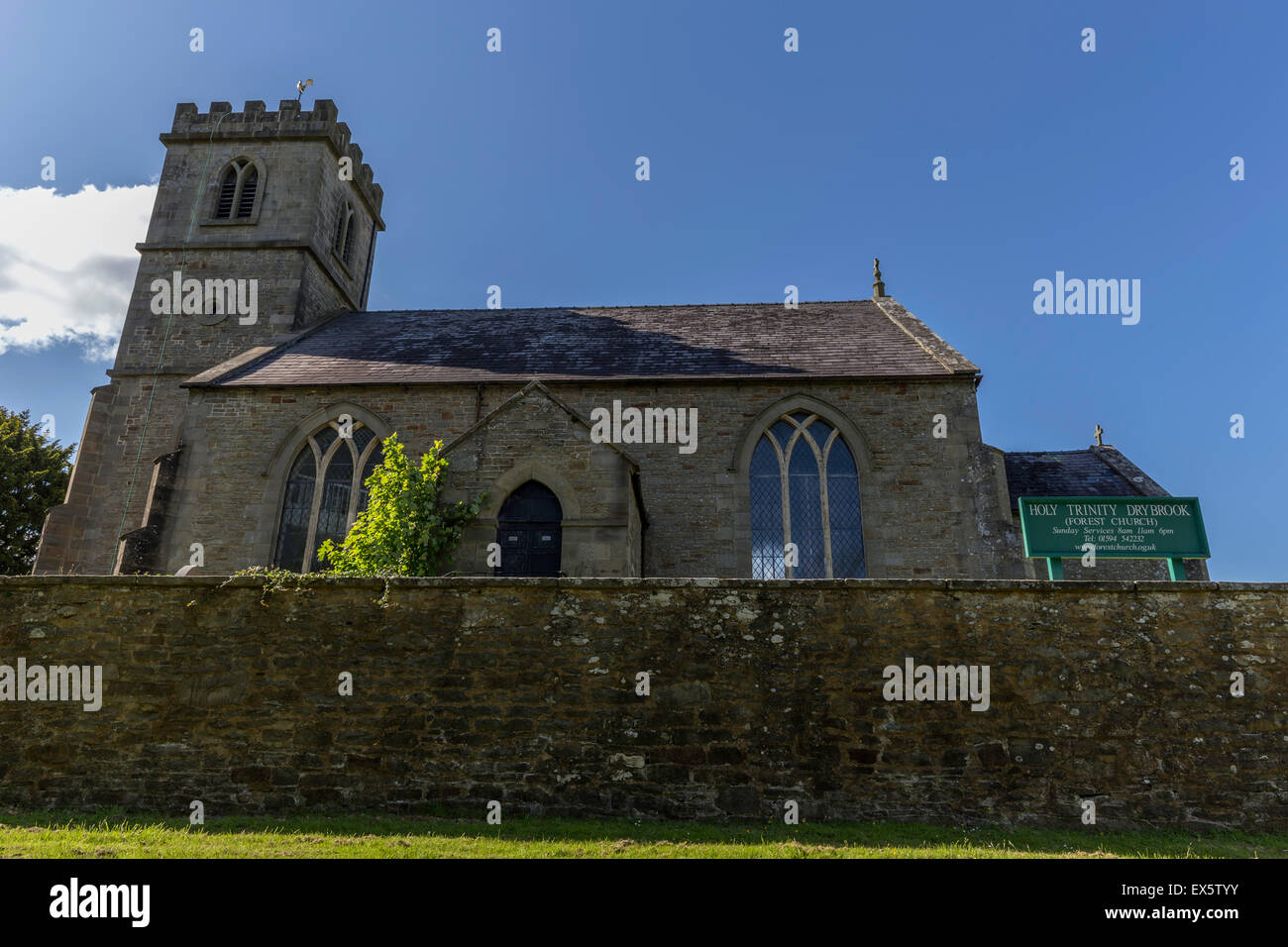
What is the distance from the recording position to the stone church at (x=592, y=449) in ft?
39.2

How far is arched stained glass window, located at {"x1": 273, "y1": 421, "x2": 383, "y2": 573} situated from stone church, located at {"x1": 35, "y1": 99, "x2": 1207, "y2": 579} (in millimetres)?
44

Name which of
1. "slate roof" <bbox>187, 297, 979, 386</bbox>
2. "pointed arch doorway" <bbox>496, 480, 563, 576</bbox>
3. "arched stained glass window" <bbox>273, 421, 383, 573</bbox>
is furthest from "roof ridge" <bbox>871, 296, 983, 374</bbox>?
"arched stained glass window" <bbox>273, 421, 383, 573</bbox>

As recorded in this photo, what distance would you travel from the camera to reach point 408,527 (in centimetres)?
1125

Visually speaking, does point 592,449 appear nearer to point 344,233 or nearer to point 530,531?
point 530,531

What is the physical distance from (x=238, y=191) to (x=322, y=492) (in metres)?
12.8

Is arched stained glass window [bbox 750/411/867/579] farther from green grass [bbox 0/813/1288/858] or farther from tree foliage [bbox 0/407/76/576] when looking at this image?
tree foliage [bbox 0/407/76/576]

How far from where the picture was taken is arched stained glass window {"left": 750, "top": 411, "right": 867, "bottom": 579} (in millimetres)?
14552

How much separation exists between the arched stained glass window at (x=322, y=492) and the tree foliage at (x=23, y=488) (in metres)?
15.5

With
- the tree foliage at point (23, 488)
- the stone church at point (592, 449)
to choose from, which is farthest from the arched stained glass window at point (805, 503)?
the tree foliage at point (23, 488)

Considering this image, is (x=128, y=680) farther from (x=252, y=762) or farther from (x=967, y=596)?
(x=967, y=596)

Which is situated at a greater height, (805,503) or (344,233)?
(344,233)

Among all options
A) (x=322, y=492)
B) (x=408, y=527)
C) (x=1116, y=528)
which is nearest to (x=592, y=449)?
(x=408, y=527)

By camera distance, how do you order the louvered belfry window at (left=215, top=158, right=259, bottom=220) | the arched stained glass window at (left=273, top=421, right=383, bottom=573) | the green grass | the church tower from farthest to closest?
the louvered belfry window at (left=215, top=158, right=259, bottom=220) → the church tower → the arched stained glass window at (left=273, top=421, right=383, bottom=573) → the green grass
